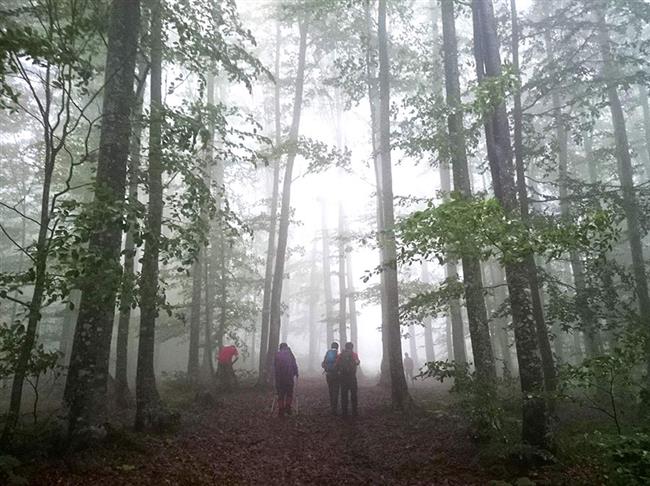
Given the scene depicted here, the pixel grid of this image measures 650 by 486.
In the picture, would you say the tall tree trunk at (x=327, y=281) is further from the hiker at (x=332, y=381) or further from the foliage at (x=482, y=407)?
the foliage at (x=482, y=407)

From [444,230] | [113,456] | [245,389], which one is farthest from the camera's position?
[245,389]

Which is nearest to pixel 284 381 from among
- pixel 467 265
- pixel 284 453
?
pixel 284 453

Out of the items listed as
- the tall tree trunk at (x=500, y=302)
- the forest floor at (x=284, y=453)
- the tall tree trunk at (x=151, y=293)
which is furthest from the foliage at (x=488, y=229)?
the tall tree trunk at (x=500, y=302)

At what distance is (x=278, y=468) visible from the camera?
24.1ft

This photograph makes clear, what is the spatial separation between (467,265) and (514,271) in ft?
5.45

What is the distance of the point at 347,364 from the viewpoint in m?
12.0

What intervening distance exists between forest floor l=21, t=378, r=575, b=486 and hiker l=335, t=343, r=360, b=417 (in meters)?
0.43

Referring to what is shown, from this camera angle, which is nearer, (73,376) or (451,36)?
(73,376)

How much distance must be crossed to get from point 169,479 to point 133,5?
8.10m

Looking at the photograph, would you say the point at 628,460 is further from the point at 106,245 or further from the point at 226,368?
the point at 226,368

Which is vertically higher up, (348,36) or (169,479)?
(348,36)

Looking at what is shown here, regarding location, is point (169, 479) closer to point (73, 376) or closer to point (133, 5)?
point (73, 376)

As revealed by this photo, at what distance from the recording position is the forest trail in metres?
Answer: 6.19

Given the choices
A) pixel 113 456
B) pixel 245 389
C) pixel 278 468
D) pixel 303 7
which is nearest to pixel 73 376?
pixel 113 456
